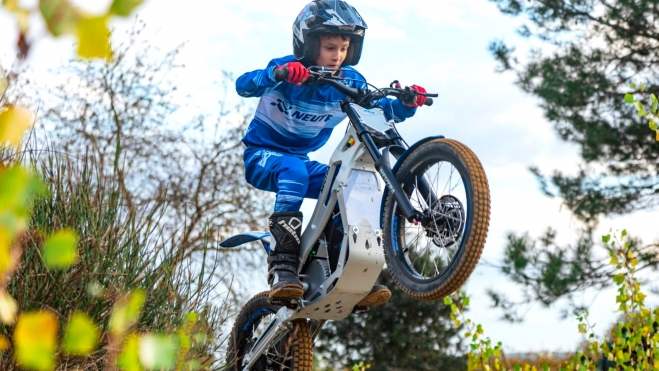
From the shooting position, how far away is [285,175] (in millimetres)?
4785

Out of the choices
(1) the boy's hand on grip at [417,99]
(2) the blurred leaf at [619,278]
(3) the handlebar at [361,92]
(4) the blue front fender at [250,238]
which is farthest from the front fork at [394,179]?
(2) the blurred leaf at [619,278]

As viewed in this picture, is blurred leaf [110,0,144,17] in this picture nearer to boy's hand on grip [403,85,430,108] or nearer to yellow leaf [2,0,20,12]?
yellow leaf [2,0,20,12]

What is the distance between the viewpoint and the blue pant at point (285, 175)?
4770 mm

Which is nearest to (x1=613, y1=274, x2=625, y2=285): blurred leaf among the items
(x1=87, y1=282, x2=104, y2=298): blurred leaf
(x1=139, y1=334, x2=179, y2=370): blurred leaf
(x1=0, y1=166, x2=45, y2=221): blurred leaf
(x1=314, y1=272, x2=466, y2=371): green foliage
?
(x1=87, y1=282, x2=104, y2=298): blurred leaf

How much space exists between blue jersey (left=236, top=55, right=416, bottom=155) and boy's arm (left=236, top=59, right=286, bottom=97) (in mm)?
14

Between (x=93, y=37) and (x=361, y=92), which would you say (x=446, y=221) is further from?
(x=93, y=37)

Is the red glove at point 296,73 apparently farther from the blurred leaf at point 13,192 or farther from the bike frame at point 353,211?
the blurred leaf at point 13,192

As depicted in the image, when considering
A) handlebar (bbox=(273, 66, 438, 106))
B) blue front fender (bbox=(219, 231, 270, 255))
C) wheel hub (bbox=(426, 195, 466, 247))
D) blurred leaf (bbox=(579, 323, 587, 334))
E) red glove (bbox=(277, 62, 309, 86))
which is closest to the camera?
wheel hub (bbox=(426, 195, 466, 247))

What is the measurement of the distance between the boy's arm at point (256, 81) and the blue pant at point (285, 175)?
0.39m

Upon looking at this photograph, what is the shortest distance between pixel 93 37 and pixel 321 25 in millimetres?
4052

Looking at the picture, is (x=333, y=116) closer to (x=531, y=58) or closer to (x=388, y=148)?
(x=388, y=148)

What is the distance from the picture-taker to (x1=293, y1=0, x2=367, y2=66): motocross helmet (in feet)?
15.7

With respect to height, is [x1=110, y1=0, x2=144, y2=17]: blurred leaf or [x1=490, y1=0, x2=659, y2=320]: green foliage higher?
[x1=490, y1=0, x2=659, y2=320]: green foliage

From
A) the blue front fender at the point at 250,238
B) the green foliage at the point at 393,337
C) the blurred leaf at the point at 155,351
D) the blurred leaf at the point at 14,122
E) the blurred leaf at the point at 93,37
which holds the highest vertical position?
the green foliage at the point at 393,337
